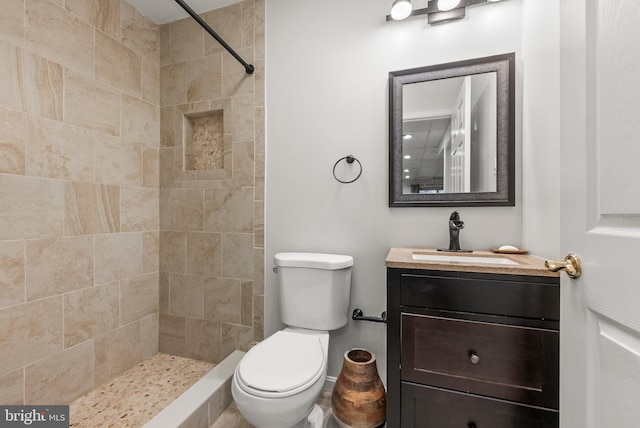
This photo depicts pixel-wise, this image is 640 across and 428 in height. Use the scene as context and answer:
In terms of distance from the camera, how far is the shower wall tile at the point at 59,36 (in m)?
1.34

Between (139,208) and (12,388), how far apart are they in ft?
3.50

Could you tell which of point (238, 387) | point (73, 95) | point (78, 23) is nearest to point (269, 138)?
point (73, 95)

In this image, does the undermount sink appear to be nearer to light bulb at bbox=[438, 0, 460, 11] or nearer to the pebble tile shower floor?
light bulb at bbox=[438, 0, 460, 11]

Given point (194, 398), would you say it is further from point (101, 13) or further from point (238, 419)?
point (101, 13)

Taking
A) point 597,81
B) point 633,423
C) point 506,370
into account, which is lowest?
point 506,370

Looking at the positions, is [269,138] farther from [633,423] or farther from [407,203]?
[633,423]

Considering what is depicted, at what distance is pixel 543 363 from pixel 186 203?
6.81 feet

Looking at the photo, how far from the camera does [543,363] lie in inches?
36.5

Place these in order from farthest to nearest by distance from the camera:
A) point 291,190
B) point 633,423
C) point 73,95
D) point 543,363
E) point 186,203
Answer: point 186,203 < point 291,190 < point 73,95 < point 543,363 < point 633,423

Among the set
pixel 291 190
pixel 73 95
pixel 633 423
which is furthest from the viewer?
pixel 291 190

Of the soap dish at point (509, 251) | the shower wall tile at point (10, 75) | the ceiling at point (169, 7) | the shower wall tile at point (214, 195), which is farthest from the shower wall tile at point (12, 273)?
the soap dish at point (509, 251)

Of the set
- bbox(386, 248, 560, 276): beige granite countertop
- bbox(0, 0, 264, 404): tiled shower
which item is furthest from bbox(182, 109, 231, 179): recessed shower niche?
bbox(386, 248, 560, 276): beige granite countertop

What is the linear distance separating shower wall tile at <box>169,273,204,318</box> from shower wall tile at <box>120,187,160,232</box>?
0.41m

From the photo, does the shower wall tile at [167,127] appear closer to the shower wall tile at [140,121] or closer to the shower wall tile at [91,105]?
the shower wall tile at [140,121]
